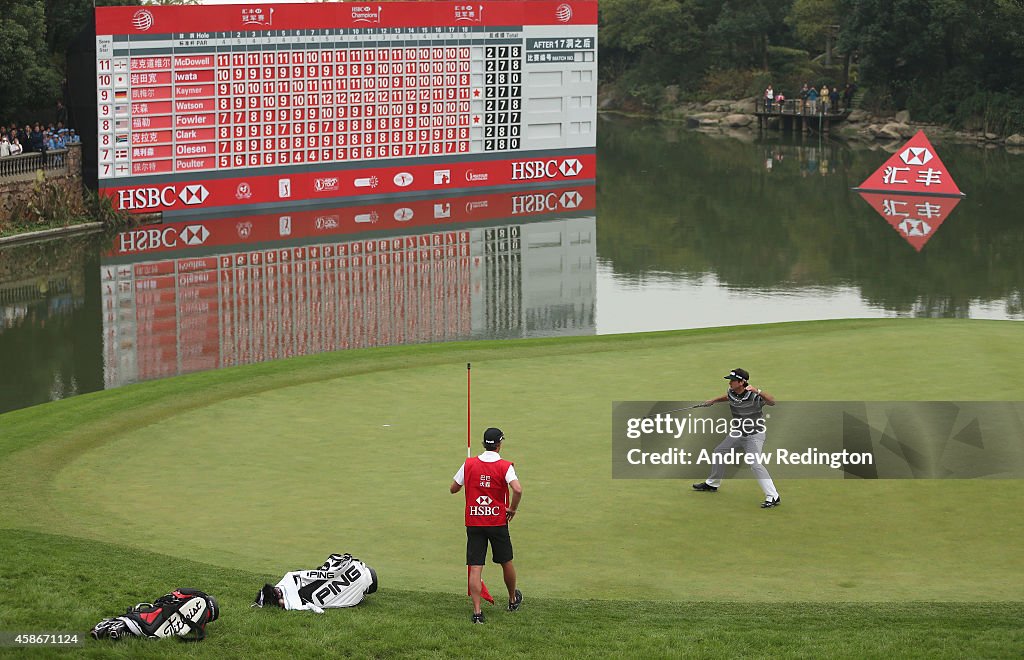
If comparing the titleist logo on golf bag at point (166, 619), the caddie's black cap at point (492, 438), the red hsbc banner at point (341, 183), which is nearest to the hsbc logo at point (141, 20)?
the red hsbc banner at point (341, 183)

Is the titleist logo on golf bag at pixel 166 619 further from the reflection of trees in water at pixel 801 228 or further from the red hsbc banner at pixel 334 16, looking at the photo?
the red hsbc banner at pixel 334 16

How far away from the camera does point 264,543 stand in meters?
15.5

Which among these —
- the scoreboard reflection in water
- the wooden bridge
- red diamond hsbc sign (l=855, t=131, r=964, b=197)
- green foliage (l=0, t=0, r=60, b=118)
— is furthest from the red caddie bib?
the wooden bridge

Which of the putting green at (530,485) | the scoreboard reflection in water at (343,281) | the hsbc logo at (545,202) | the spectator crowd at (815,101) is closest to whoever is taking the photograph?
the putting green at (530,485)

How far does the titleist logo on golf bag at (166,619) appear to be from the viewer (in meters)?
12.3

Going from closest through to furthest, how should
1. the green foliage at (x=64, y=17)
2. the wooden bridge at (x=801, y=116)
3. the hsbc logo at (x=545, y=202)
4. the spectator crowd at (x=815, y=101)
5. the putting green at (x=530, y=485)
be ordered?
1. the putting green at (x=530, y=485)
2. the hsbc logo at (x=545, y=202)
3. the green foliage at (x=64, y=17)
4. the wooden bridge at (x=801, y=116)
5. the spectator crowd at (x=815, y=101)

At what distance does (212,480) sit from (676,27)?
81.1 m

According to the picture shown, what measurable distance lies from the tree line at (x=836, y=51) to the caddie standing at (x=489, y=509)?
66237 mm

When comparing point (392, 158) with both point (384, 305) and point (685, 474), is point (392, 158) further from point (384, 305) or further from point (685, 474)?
point (685, 474)

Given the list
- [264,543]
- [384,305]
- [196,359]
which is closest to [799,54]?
[384,305]

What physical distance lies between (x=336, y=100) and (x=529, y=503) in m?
36.3

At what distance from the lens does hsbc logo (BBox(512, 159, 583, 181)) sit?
5547 centimetres

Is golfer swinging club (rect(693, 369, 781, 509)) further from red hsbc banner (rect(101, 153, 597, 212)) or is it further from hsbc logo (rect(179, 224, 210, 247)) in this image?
red hsbc banner (rect(101, 153, 597, 212))

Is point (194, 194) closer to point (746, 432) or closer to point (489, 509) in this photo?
point (746, 432)
